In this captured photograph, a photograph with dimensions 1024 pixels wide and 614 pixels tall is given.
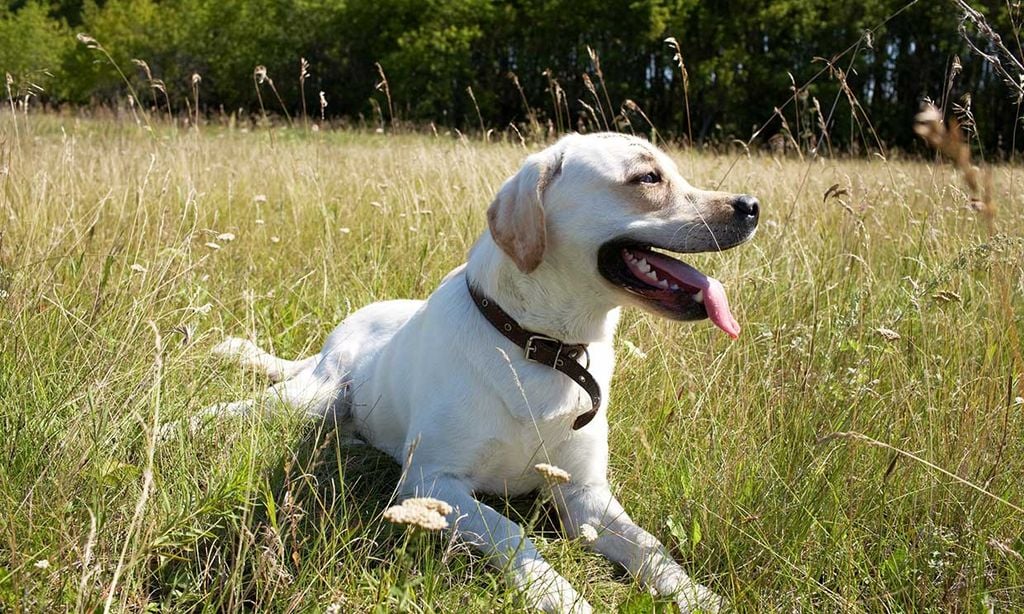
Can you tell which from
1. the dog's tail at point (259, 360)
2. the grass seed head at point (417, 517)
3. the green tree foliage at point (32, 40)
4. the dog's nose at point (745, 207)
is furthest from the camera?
the green tree foliage at point (32, 40)

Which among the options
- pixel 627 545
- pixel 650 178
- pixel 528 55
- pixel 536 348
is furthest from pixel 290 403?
A: pixel 528 55

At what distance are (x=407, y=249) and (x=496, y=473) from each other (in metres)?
2.29

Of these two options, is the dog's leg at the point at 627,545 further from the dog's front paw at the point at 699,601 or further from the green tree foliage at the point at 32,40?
the green tree foliage at the point at 32,40

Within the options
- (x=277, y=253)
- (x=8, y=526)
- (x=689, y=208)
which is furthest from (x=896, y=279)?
(x=8, y=526)

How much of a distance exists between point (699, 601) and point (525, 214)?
3.72ft

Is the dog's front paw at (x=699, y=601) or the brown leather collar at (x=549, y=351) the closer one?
the dog's front paw at (x=699, y=601)

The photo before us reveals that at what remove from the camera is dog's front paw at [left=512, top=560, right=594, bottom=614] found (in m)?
2.06

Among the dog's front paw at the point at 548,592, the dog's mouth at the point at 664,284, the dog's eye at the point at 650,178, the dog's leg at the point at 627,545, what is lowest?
the dog's leg at the point at 627,545

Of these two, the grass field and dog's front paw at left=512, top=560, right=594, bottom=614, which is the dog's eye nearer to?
the grass field

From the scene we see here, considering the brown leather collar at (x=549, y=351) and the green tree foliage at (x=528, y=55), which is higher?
the brown leather collar at (x=549, y=351)

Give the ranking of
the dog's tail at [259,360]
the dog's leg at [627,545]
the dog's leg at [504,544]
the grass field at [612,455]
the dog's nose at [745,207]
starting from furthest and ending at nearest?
the dog's tail at [259,360]
the dog's nose at [745,207]
the dog's leg at [627,545]
the dog's leg at [504,544]
the grass field at [612,455]

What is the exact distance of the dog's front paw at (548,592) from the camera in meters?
2.06

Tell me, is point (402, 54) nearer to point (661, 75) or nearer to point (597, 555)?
point (661, 75)

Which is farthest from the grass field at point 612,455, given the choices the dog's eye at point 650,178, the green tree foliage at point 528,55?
the green tree foliage at point 528,55
